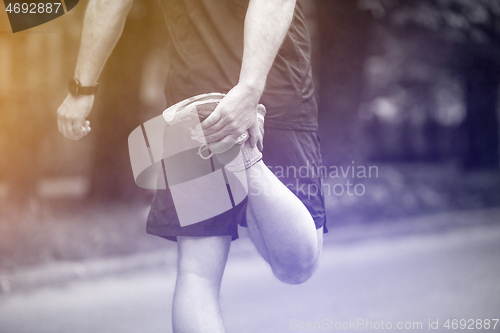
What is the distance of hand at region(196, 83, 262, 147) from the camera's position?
28.7 inches

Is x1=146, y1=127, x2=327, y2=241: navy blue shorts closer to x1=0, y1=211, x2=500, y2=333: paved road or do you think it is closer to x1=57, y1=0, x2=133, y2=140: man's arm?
x1=57, y1=0, x2=133, y2=140: man's arm

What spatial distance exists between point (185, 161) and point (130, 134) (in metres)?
0.51

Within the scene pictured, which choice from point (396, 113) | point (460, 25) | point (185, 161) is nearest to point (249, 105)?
point (185, 161)

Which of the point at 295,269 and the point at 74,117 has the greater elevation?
the point at 74,117

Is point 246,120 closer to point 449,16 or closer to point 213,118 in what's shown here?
point 213,118

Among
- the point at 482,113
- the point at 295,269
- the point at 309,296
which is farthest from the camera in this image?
the point at 482,113

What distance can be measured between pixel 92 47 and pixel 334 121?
3.08 ft

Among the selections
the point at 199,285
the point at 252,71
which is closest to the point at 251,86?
the point at 252,71

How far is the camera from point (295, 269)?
959mm

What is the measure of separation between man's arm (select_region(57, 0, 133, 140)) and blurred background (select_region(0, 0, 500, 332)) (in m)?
0.20

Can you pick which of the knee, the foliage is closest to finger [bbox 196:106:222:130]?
the knee

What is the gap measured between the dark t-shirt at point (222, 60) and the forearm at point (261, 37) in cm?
8

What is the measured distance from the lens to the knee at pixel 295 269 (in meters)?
0.94

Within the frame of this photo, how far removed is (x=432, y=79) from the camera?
1584 millimetres
